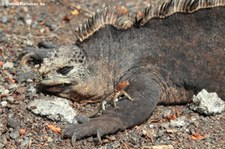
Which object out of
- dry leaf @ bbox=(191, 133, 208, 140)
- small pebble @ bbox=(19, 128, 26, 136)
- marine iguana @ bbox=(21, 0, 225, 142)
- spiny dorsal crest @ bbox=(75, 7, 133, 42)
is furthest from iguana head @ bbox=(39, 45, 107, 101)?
dry leaf @ bbox=(191, 133, 208, 140)

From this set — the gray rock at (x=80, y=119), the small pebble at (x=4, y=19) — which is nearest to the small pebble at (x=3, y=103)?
the gray rock at (x=80, y=119)

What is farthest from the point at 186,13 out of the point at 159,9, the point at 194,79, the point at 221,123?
the point at 221,123

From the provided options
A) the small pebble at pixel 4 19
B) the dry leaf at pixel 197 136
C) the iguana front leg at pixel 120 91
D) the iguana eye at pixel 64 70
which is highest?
the small pebble at pixel 4 19

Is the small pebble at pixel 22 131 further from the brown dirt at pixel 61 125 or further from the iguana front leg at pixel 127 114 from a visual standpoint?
the iguana front leg at pixel 127 114

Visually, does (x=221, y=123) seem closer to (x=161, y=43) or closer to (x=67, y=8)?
(x=161, y=43)

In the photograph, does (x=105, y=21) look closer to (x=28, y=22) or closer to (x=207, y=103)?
(x=207, y=103)

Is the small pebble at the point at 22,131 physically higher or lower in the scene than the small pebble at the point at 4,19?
lower
